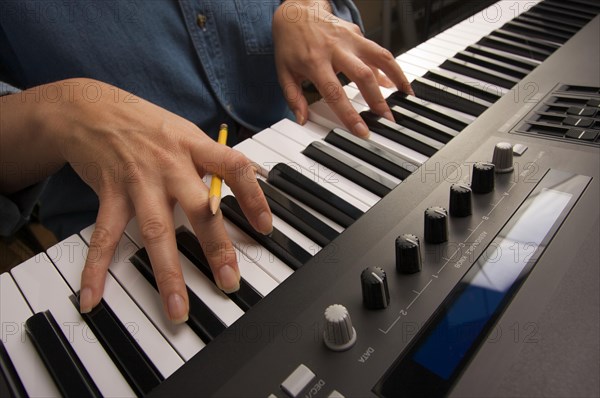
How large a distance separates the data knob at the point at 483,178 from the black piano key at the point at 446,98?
0.24 metres

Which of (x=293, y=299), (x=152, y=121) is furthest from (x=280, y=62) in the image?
(x=293, y=299)

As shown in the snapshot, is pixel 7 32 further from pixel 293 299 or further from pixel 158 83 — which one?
pixel 293 299

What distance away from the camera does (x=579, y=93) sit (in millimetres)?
781

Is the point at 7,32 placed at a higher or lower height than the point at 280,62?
higher

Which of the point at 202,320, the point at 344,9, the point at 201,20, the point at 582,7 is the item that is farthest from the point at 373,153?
the point at 582,7

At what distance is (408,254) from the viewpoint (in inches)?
20.0

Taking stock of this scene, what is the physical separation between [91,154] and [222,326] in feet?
1.03

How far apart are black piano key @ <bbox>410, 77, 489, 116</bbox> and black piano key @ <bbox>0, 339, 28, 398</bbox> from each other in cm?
69

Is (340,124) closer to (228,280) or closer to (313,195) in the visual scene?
(313,195)

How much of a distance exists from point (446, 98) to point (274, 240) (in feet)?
1.42

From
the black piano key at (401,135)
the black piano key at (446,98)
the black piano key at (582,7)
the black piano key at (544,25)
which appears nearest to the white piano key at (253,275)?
the black piano key at (401,135)

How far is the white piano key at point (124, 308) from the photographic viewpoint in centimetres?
47

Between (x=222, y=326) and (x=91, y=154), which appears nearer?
(x=222, y=326)

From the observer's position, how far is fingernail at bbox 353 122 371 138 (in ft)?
2.56
